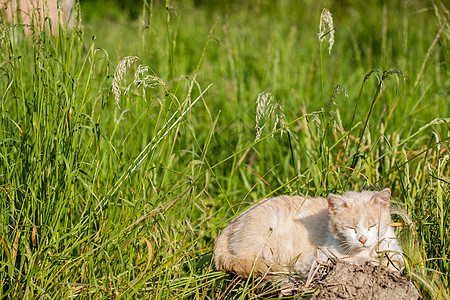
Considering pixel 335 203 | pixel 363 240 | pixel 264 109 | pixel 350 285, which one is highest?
pixel 264 109

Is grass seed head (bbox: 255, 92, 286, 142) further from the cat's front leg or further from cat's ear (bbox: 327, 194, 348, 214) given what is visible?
the cat's front leg

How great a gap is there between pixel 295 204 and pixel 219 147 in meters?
1.04

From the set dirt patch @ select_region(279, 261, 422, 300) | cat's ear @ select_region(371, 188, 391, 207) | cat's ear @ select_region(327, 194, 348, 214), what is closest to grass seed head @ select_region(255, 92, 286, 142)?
cat's ear @ select_region(327, 194, 348, 214)

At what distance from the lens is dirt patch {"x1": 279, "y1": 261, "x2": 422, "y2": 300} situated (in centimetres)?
216

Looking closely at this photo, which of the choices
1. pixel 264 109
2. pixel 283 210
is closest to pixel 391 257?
pixel 283 210

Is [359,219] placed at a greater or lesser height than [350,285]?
greater

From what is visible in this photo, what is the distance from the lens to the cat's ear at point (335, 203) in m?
2.40

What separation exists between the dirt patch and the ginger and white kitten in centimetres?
10

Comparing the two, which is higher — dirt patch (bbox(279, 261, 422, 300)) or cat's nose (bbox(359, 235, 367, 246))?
cat's nose (bbox(359, 235, 367, 246))

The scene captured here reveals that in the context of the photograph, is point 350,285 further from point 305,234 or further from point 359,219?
point 305,234

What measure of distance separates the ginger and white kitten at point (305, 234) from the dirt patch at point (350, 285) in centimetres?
10

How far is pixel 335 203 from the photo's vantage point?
2.43 m

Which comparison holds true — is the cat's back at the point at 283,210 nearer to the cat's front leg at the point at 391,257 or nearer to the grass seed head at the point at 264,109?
the cat's front leg at the point at 391,257

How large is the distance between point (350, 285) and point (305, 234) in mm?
481
